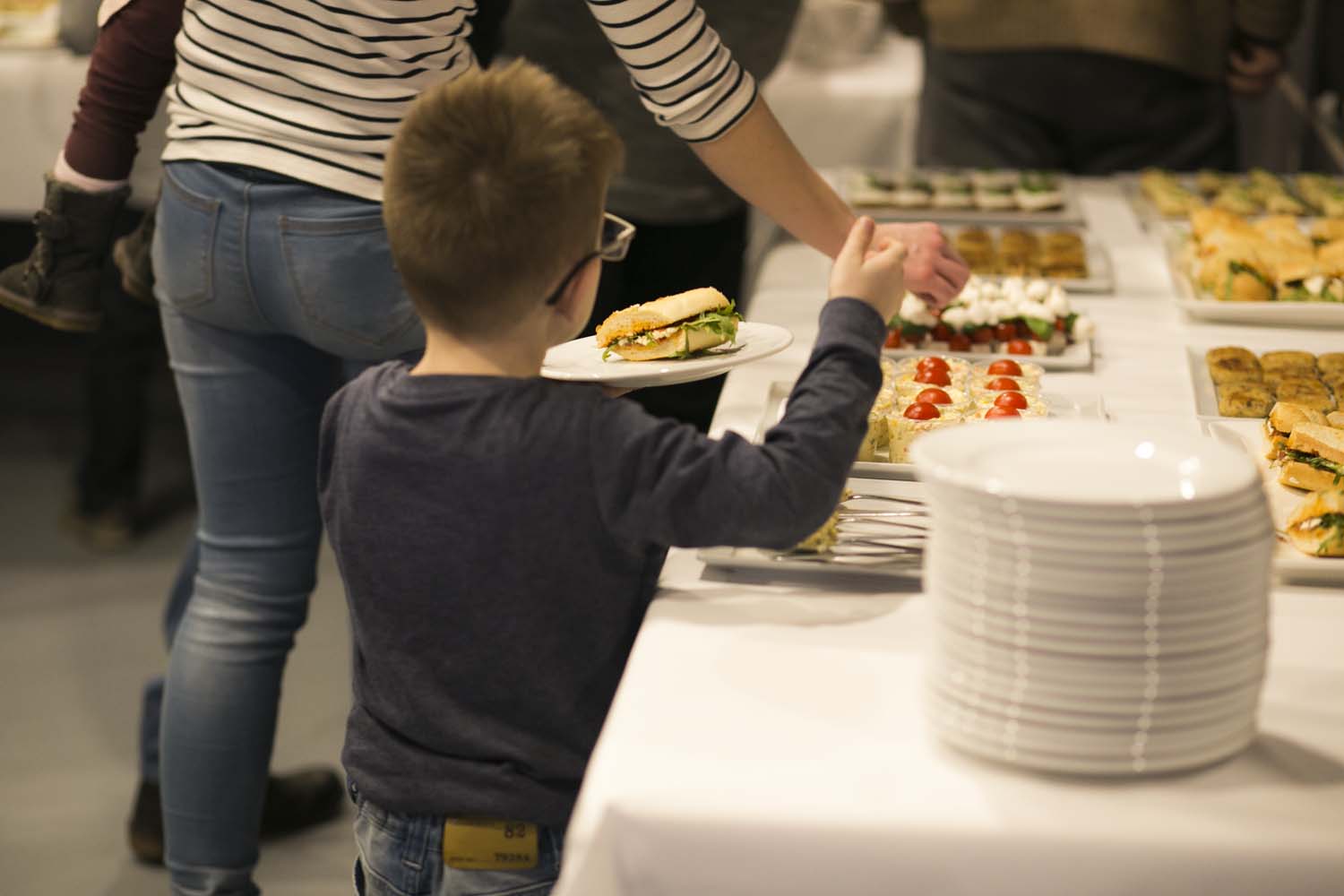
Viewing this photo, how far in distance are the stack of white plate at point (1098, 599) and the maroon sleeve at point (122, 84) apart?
1049 millimetres

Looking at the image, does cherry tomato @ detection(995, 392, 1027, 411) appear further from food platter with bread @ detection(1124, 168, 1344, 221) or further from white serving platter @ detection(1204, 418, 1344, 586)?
food platter with bread @ detection(1124, 168, 1344, 221)

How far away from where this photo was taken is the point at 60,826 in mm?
2332

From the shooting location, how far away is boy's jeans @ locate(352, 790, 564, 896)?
117cm

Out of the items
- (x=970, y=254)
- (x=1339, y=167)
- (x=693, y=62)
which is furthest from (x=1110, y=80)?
(x=693, y=62)

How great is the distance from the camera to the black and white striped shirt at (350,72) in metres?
1.43

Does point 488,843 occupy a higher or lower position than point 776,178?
lower

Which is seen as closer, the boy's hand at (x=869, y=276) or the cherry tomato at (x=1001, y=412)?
the boy's hand at (x=869, y=276)

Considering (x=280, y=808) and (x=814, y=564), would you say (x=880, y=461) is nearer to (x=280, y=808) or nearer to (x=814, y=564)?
(x=814, y=564)

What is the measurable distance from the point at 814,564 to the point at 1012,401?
0.40 meters

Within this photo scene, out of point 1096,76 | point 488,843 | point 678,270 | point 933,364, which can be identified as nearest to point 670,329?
point 933,364

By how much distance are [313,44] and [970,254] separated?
1204 mm

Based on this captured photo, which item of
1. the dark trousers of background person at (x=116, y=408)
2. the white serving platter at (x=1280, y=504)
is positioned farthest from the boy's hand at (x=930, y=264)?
the dark trousers of background person at (x=116, y=408)

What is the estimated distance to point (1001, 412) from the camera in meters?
1.48

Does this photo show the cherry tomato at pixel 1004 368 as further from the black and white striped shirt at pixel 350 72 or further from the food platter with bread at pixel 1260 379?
the black and white striped shirt at pixel 350 72
